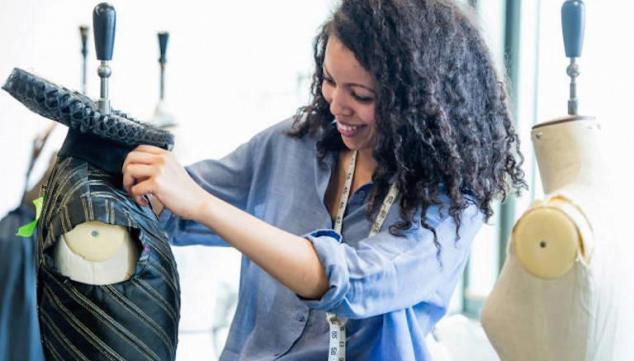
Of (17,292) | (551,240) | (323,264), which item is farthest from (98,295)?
(17,292)

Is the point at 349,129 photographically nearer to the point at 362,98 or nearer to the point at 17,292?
the point at 362,98

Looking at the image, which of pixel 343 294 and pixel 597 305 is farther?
pixel 343 294

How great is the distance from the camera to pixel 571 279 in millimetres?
857

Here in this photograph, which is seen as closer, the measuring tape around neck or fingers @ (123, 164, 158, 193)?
fingers @ (123, 164, 158, 193)

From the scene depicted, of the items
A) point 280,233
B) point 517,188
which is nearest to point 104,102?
point 280,233

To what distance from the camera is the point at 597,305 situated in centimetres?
88

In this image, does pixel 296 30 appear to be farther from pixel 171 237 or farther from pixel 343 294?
pixel 343 294

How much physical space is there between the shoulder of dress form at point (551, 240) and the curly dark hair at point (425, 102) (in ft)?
1.08

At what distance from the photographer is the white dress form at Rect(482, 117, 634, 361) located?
2.79 feet

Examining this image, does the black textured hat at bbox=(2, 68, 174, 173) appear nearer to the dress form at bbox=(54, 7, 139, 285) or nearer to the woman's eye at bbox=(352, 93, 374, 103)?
the dress form at bbox=(54, 7, 139, 285)

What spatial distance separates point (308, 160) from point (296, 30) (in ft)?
4.09

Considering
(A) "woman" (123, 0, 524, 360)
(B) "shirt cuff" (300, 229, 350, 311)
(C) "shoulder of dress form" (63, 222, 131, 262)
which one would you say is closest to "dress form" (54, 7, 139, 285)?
(C) "shoulder of dress form" (63, 222, 131, 262)

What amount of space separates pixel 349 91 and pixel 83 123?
399mm

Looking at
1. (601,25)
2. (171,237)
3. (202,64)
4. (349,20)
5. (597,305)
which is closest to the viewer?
(597,305)
